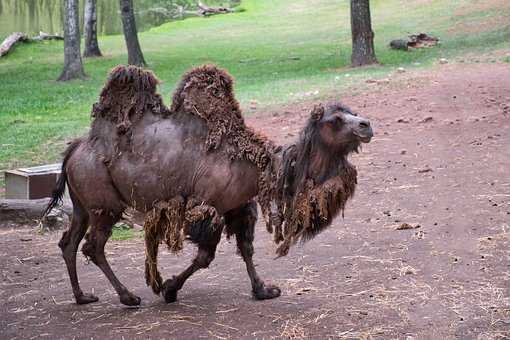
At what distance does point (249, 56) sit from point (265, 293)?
20.1 metres

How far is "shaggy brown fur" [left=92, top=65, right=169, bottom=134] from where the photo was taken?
592 cm

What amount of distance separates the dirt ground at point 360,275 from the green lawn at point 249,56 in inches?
200

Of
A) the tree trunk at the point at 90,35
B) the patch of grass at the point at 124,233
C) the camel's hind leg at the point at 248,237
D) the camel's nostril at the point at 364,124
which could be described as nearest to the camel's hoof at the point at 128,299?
the camel's hind leg at the point at 248,237

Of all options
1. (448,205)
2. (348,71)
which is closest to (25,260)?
(448,205)

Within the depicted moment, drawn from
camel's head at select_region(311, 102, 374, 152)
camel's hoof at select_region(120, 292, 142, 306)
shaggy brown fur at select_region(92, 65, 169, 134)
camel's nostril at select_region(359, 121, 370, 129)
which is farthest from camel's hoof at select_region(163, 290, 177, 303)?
camel's nostril at select_region(359, 121, 370, 129)

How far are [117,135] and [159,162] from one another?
0.43 metres

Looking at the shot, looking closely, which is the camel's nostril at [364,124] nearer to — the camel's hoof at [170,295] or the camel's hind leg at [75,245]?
the camel's hoof at [170,295]

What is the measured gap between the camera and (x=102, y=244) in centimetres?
595

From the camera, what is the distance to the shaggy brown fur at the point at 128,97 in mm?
5922

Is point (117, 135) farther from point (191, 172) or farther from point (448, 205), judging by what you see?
point (448, 205)

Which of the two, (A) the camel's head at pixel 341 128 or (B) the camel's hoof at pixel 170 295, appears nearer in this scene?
(A) the camel's head at pixel 341 128

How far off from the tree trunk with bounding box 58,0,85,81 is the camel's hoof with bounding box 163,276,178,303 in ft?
56.0

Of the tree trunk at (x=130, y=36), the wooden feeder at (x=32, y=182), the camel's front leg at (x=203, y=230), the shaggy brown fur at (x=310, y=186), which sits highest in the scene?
the tree trunk at (x=130, y=36)

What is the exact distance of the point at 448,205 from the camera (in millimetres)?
8000
